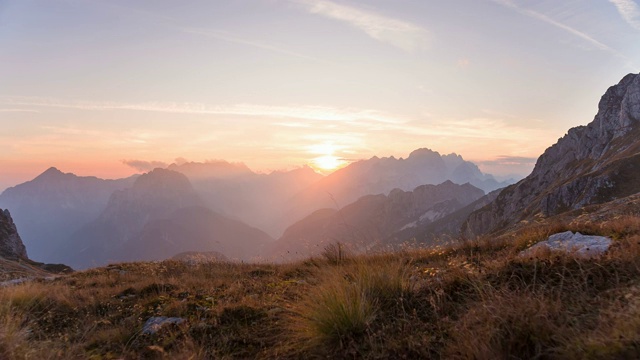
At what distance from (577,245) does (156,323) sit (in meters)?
7.66

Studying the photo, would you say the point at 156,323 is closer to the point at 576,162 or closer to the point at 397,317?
the point at 397,317

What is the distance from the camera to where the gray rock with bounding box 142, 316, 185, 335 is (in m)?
5.73

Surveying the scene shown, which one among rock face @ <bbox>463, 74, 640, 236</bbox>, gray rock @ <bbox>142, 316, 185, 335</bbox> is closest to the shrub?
gray rock @ <bbox>142, 316, 185, 335</bbox>

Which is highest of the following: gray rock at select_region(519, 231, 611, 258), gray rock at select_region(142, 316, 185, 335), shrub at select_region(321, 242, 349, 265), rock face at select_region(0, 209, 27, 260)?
gray rock at select_region(519, 231, 611, 258)

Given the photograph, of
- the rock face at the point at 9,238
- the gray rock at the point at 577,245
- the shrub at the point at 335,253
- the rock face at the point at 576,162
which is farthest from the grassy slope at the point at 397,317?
the rock face at the point at 9,238

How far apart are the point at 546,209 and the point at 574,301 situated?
10328cm

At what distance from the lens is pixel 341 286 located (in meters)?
5.11

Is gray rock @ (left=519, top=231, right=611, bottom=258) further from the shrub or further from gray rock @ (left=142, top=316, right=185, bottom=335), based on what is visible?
gray rock @ (left=142, top=316, right=185, bottom=335)

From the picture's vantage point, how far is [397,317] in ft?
15.9

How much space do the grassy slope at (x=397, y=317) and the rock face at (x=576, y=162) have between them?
3605 inches

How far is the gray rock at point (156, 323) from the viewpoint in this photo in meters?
5.73

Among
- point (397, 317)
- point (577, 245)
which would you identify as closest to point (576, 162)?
point (577, 245)

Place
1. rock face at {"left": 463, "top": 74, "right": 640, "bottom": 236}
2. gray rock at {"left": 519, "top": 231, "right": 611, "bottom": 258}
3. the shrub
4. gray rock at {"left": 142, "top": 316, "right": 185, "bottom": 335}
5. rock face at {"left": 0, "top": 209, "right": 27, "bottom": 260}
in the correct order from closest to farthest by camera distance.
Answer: gray rock at {"left": 519, "top": 231, "right": 611, "bottom": 258}, gray rock at {"left": 142, "top": 316, "right": 185, "bottom": 335}, the shrub, rock face at {"left": 0, "top": 209, "right": 27, "bottom": 260}, rock face at {"left": 463, "top": 74, "right": 640, "bottom": 236}

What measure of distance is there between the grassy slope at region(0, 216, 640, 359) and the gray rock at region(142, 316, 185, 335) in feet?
0.39
